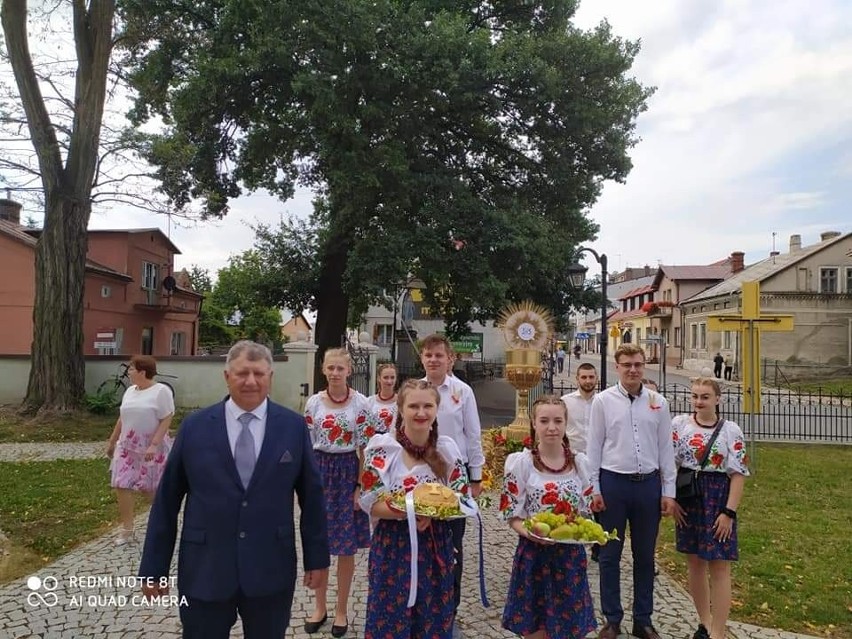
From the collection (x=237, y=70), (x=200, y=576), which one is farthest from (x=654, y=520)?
(x=237, y=70)

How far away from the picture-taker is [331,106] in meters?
14.4

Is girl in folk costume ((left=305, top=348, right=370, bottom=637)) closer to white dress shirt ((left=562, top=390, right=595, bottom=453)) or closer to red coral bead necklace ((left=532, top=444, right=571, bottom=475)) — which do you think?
red coral bead necklace ((left=532, top=444, right=571, bottom=475))

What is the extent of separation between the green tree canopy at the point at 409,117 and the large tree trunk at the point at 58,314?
275 cm

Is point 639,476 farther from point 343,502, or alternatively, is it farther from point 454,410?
point 343,502

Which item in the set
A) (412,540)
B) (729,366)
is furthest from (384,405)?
(729,366)

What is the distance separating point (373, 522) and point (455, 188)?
560 inches

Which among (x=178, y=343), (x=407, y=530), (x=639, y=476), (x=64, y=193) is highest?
(x=64, y=193)

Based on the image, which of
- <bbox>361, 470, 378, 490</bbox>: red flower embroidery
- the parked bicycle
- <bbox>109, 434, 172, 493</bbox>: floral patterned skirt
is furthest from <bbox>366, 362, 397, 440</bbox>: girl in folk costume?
the parked bicycle

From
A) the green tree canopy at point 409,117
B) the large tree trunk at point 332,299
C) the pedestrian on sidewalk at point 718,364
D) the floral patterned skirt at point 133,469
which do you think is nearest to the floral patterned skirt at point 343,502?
the floral patterned skirt at point 133,469

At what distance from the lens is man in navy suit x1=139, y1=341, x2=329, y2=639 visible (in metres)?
2.54

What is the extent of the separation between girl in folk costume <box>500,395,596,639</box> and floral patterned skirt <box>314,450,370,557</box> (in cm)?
131

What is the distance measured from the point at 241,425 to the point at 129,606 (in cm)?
276

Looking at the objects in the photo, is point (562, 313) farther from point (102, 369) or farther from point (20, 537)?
point (20, 537)

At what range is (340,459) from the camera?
428 centimetres
